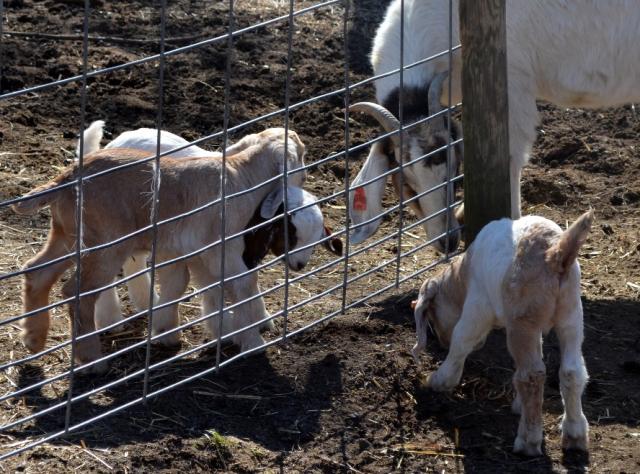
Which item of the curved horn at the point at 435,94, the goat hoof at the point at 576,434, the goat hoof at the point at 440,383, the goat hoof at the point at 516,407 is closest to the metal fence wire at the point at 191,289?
the curved horn at the point at 435,94

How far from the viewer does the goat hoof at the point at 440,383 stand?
14.9ft

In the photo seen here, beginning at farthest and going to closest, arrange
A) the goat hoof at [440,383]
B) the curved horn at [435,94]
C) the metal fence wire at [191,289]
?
the curved horn at [435,94], the goat hoof at [440,383], the metal fence wire at [191,289]

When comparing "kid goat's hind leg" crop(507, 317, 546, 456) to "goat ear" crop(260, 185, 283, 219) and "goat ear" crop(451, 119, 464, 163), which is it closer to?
"goat ear" crop(260, 185, 283, 219)

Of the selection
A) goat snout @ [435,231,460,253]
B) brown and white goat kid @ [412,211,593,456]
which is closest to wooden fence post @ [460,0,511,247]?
goat snout @ [435,231,460,253]

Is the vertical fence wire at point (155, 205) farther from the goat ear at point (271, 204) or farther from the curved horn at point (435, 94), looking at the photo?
the curved horn at point (435, 94)

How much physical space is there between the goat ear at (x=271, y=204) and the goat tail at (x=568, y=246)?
125 cm

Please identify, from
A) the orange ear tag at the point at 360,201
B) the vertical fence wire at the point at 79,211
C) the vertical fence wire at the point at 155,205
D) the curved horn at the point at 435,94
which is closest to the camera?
the vertical fence wire at the point at 79,211

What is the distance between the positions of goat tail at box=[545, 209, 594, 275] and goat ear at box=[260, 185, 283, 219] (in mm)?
1248

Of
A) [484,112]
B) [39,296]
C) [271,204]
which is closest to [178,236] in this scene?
[271,204]

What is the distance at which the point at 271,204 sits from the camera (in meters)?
4.84

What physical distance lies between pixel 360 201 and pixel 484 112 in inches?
52.3

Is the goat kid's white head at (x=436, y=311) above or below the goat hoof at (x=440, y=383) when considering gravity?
above

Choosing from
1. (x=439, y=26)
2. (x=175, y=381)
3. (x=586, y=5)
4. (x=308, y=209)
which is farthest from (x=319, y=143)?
(x=175, y=381)

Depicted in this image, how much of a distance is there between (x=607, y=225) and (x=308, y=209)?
2.41 meters
